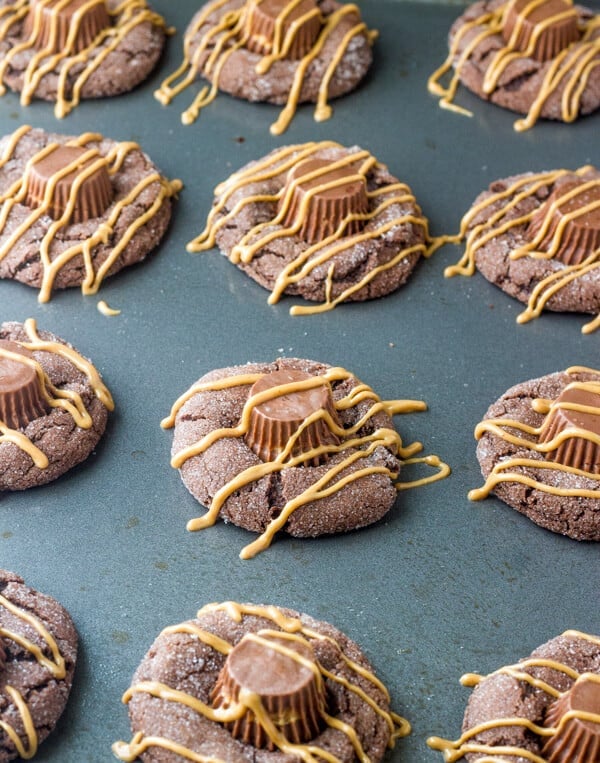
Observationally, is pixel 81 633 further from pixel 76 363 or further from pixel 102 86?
pixel 102 86

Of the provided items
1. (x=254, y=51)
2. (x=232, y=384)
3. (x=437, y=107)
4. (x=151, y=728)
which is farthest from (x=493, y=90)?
(x=151, y=728)

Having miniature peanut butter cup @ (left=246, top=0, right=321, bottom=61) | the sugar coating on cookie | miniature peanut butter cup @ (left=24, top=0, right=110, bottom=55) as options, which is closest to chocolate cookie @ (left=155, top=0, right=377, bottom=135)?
miniature peanut butter cup @ (left=246, top=0, right=321, bottom=61)

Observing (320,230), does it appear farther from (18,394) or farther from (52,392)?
(18,394)

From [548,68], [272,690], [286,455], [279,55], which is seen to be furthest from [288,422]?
[548,68]

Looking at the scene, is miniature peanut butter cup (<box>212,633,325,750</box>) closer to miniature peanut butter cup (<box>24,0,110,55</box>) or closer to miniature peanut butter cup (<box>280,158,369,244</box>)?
miniature peanut butter cup (<box>280,158,369,244</box>)

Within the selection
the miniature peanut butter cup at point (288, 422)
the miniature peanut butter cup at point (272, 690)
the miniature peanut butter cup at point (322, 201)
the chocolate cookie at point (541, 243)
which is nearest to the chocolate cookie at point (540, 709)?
the miniature peanut butter cup at point (272, 690)

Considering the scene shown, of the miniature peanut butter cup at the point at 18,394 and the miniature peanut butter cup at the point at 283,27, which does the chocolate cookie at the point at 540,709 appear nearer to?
the miniature peanut butter cup at the point at 18,394
